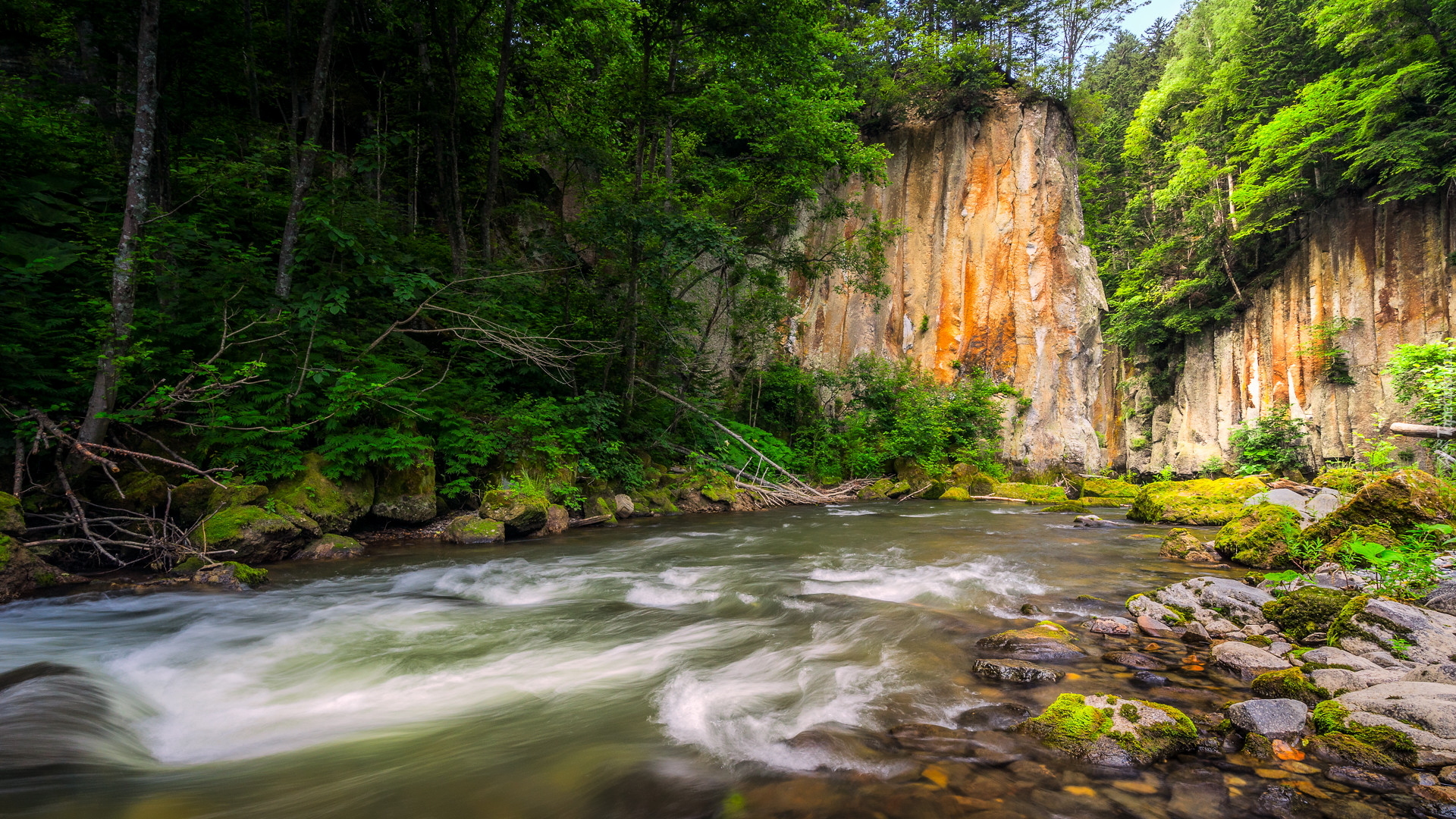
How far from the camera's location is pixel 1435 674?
3.00 meters

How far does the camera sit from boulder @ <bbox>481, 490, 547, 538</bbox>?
8.91 m

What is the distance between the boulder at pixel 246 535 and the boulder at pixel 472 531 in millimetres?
2102

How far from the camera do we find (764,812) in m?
2.37

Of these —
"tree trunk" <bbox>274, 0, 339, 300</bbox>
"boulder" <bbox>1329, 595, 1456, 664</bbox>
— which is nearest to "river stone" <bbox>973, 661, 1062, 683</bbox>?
"boulder" <bbox>1329, 595, 1456, 664</bbox>

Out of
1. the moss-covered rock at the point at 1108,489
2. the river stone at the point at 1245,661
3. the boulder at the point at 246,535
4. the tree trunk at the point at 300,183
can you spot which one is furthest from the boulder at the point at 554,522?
the moss-covered rock at the point at 1108,489

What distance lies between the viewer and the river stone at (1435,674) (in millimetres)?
2932

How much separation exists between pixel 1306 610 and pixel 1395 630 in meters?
0.66

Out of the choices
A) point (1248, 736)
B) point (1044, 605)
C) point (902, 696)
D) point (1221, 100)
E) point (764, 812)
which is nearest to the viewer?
point (764, 812)

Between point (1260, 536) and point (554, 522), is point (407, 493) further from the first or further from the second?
point (1260, 536)

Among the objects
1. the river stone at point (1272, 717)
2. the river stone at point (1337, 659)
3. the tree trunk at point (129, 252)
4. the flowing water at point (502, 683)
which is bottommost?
the flowing water at point (502, 683)

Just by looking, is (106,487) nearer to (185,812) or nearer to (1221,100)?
(185,812)

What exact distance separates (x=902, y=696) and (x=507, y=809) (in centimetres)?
228

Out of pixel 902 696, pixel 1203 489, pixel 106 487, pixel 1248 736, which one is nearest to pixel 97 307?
pixel 106 487

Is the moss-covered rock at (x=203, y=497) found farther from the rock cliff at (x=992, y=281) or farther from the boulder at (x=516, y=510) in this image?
the rock cliff at (x=992, y=281)
